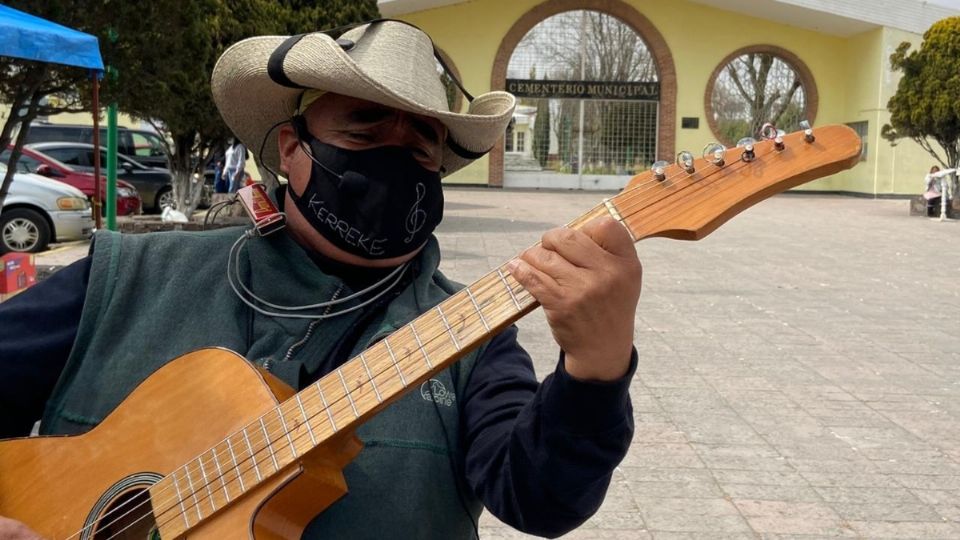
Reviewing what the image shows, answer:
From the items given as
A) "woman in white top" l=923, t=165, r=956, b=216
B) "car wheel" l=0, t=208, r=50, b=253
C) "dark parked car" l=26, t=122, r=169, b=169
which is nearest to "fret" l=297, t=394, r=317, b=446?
"car wheel" l=0, t=208, r=50, b=253

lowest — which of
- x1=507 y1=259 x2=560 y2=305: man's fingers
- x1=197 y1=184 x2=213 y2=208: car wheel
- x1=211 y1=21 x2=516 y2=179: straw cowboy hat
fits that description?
x1=197 y1=184 x2=213 y2=208: car wheel

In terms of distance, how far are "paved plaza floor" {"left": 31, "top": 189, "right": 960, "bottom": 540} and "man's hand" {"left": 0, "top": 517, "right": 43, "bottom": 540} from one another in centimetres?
256

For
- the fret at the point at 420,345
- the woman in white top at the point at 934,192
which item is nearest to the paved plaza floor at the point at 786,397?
the fret at the point at 420,345

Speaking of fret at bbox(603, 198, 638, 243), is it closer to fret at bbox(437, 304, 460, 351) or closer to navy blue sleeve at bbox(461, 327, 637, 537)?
navy blue sleeve at bbox(461, 327, 637, 537)

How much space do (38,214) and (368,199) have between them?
42.6 ft

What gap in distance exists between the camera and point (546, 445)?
5.24 feet

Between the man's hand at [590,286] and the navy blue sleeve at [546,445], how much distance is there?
2.8 inches

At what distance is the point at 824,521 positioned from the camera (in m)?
4.25

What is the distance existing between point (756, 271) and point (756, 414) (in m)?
6.74

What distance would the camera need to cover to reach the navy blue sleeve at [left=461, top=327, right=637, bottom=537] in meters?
1.55

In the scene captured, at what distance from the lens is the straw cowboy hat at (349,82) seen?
1.97 meters

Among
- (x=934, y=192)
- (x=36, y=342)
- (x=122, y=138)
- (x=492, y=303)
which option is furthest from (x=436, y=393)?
(x=934, y=192)

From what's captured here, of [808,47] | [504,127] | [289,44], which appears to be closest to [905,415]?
[504,127]

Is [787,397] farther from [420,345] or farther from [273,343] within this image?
[420,345]
